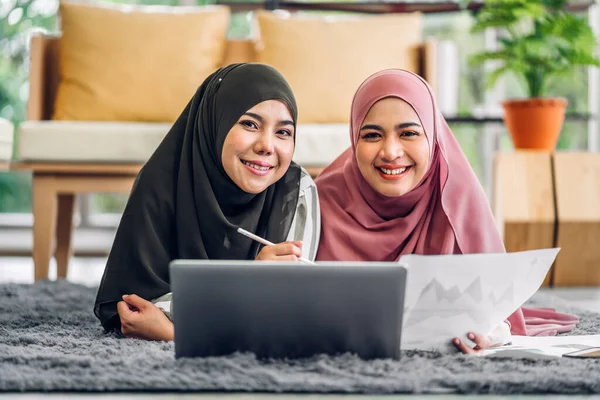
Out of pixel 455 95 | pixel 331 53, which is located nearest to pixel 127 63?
pixel 331 53

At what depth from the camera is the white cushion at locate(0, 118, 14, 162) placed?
2861 mm

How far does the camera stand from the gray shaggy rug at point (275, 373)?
1.16 metres

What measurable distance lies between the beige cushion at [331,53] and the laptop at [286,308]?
1.88 metres

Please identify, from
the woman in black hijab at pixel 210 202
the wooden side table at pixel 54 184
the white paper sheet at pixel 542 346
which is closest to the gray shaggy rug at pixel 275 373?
the white paper sheet at pixel 542 346

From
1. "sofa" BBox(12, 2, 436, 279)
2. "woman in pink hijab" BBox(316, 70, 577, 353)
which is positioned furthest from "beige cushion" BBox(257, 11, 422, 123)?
"woman in pink hijab" BBox(316, 70, 577, 353)

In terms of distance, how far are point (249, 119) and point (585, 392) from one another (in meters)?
0.83

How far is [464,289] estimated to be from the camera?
1.29m

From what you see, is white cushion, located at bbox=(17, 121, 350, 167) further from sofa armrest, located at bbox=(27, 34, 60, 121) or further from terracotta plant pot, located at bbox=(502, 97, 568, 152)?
terracotta plant pot, located at bbox=(502, 97, 568, 152)

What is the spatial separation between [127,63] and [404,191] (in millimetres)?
1815

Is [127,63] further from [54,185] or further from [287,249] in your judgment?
[287,249]

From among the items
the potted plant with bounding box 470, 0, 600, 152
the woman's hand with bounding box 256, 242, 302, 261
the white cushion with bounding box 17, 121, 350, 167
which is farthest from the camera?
the potted plant with bounding box 470, 0, 600, 152

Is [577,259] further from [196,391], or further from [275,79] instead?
[196,391]

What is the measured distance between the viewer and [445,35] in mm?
4035

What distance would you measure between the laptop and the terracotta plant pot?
2.14m
